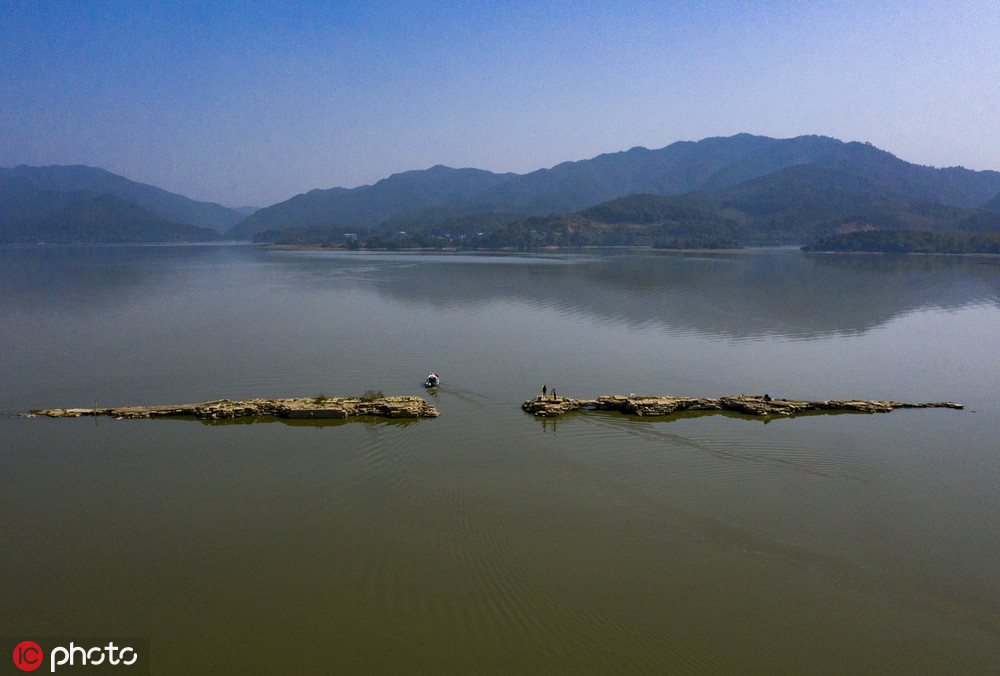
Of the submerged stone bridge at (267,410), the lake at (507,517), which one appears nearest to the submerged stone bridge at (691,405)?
the lake at (507,517)

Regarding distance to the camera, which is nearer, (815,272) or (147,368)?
(147,368)

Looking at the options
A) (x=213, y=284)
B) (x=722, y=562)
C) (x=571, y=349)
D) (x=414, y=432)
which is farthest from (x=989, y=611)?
(x=213, y=284)

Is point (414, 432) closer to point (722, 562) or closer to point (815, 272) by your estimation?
point (722, 562)

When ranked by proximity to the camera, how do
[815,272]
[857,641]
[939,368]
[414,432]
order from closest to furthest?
[857,641]
[414,432]
[939,368]
[815,272]

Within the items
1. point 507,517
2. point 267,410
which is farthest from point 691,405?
point 267,410

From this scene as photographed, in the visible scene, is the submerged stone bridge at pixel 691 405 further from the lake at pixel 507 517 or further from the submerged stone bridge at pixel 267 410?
the submerged stone bridge at pixel 267 410

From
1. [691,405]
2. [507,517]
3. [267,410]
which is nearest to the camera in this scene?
[507,517]

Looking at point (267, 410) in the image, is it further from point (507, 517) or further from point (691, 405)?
point (691, 405)
